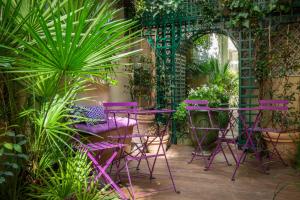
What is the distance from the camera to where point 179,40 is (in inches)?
234

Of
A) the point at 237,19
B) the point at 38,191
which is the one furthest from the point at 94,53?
the point at 237,19

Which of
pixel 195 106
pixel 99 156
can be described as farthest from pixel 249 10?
pixel 99 156

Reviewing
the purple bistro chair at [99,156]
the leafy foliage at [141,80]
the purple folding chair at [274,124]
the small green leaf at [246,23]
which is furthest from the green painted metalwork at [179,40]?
the purple bistro chair at [99,156]

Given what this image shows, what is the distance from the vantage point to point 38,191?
219 centimetres

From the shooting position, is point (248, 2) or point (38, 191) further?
point (248, 2)

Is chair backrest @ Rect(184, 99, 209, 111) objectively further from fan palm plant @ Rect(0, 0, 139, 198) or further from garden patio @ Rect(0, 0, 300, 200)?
fan palm plant @ Rect(0, 0, 139, 198)

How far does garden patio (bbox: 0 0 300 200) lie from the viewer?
177cm

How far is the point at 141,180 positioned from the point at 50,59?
2.38 meters

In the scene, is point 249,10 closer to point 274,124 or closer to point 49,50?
point 274,124

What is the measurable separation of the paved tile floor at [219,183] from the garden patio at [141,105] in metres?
0.02

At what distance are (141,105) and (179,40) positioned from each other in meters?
1.54

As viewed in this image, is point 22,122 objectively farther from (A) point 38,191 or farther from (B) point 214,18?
(B) point 214,18

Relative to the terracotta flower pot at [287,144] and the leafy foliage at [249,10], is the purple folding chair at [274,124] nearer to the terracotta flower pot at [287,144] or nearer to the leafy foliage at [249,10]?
the terracotta flower pot at [287,144]

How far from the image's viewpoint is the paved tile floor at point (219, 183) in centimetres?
303
